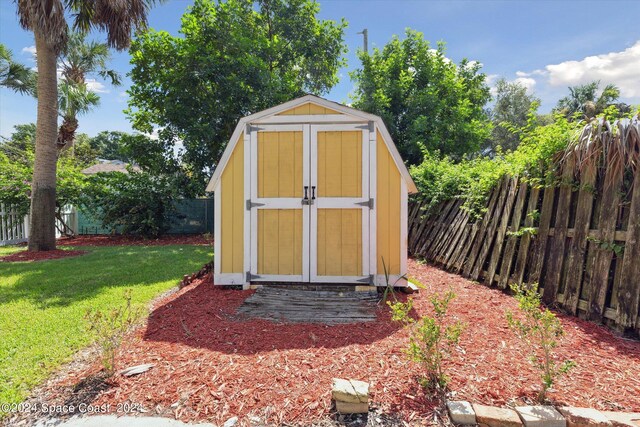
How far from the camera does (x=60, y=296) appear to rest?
4367mm

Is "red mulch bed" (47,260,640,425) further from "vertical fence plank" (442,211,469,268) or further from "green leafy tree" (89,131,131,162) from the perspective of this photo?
"green leafy tree" (89,131,131,162)

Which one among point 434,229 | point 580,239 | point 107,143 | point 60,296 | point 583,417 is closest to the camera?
point 583,417

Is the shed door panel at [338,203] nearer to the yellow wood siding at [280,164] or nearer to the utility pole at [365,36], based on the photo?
the yellow wood siding at [280,164]

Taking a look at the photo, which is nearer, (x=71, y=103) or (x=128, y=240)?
(x=128, y=240)

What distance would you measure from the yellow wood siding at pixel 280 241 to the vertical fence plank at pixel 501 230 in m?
2.90

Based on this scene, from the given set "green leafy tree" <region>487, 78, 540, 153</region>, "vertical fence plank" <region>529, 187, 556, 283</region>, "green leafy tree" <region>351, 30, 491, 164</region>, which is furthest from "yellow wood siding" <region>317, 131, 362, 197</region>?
"green leafy tree" <region>487, 78, 540, 153</region>

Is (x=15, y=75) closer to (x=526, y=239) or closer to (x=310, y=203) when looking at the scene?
(x=310, y=203)

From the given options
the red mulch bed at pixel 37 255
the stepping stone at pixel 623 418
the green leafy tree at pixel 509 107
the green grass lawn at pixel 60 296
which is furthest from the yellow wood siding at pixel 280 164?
the green leafy tree at pixel 509 107

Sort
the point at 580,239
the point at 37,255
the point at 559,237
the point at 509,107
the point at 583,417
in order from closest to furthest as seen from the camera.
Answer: the point at 583,417
the point at 580,239
the point at 559,237
the point at 37,255
the point at 509,107

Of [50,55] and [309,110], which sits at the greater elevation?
[50,55]

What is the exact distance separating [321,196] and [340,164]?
55cm

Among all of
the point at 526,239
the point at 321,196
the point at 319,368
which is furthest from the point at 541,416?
the point at 321,196

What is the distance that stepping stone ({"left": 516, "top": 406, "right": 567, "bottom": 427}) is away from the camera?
1.71 m

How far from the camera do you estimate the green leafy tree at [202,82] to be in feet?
33.7
